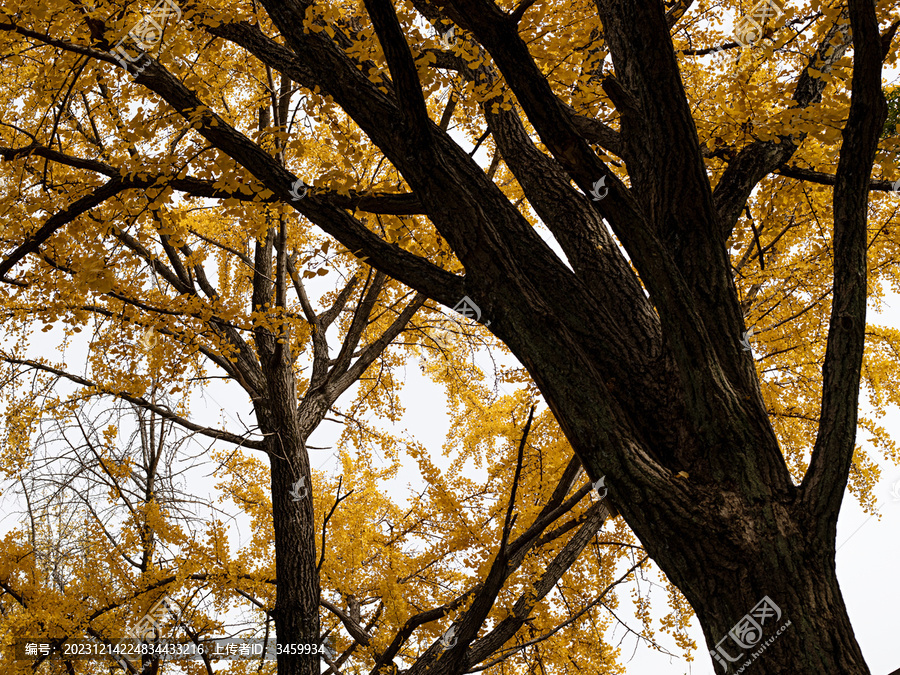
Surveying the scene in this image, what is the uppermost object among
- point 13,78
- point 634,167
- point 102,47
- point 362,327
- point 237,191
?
point 13,78

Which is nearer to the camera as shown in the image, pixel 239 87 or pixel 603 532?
pixel 603 532

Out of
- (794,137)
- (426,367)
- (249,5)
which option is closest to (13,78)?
(249,5)

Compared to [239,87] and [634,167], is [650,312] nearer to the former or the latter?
[634,167]

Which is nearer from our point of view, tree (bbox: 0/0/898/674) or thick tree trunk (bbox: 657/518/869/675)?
thick tree trunk (bbox: 657/518/869/675)

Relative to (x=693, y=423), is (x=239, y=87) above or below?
above

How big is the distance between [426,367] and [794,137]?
17.1 feet

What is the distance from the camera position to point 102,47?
11.7ft

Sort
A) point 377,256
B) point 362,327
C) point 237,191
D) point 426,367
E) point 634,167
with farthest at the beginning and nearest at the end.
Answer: point 426,367
point 362,327
point 237,191
point 634,167
point 377,256

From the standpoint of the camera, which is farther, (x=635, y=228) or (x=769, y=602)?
(x=635, y=228)

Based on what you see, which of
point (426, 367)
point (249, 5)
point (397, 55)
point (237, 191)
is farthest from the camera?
point (426, 367)

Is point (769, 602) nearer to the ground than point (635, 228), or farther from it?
nearer to the ground

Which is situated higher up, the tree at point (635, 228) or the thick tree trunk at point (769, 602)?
the tree at point (635, 228)

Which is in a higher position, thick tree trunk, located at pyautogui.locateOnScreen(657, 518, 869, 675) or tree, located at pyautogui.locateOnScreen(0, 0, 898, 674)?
tree, located at pyautogui.locateOnScreen(0, 0, 898, 674)

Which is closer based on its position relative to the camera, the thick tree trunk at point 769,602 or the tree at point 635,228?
the thick tree trunk at point 769,602
